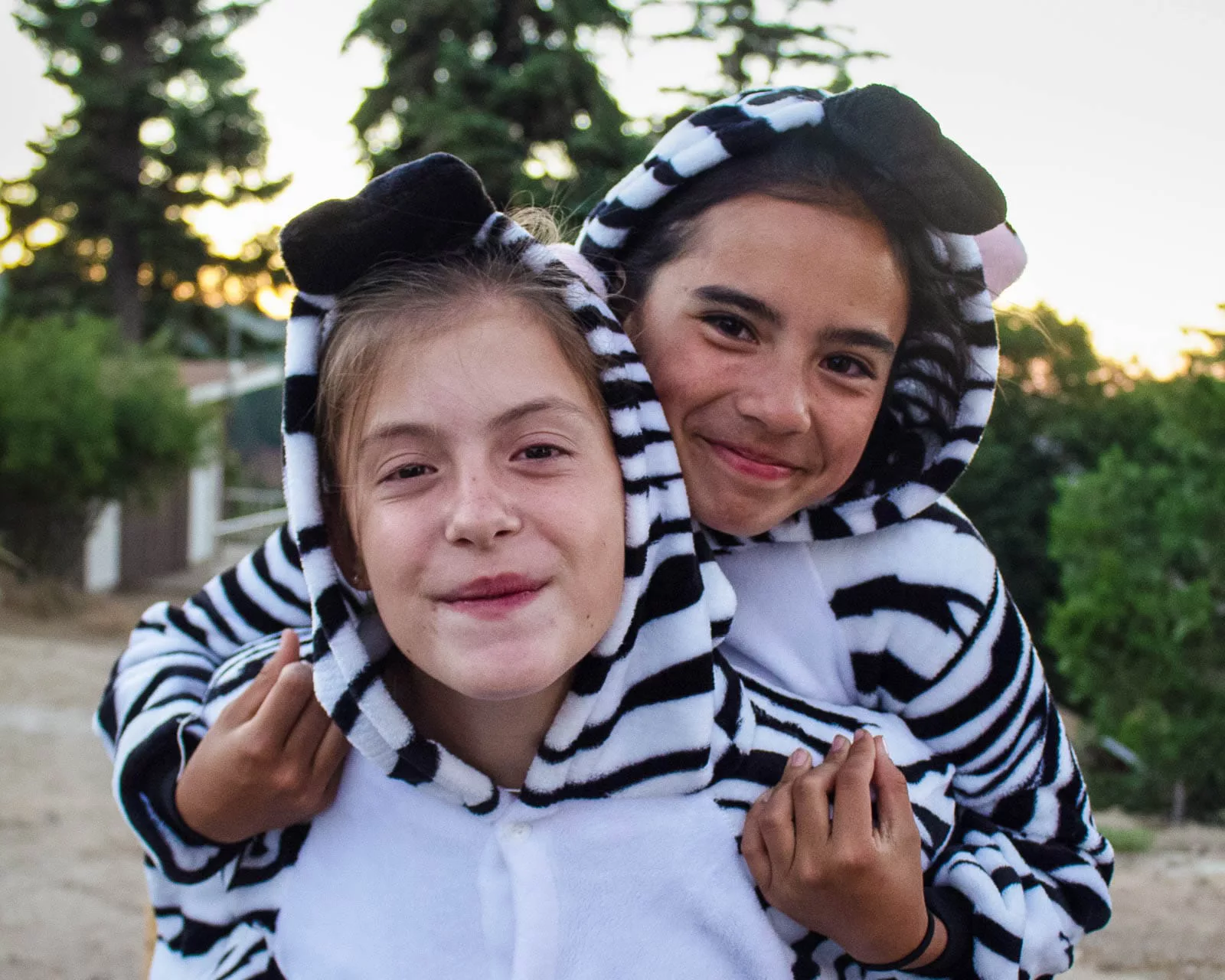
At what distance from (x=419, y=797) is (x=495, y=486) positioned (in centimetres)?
52

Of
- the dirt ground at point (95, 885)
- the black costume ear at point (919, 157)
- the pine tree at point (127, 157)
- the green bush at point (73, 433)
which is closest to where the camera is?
the black costume ear at point (919, 157)

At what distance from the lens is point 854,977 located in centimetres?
164

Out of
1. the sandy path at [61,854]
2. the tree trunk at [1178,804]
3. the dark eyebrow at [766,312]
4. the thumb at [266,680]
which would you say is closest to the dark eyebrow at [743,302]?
the dark eyebrow at [766,312]

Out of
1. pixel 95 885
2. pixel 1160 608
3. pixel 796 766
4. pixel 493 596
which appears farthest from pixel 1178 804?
pixel 493 596

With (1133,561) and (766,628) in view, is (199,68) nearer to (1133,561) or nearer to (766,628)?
(1133,561)

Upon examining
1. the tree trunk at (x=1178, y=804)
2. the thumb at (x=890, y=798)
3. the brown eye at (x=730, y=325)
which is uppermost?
the brown eye at (x=730, y=325)

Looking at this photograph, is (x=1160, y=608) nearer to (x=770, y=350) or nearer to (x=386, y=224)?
(x=770, y=350)

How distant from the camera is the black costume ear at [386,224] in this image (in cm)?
146

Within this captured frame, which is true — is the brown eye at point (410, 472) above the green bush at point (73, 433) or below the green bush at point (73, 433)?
above

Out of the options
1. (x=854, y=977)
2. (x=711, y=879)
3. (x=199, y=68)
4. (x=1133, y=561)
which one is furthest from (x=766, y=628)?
(x=199, y=68)

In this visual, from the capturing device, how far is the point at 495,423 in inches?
54.7

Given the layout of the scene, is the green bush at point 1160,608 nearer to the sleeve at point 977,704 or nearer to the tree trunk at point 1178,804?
the tree trunk at point 1178,804

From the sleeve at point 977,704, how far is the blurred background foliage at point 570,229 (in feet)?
1.78

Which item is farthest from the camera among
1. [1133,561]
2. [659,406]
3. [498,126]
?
[498,126]
